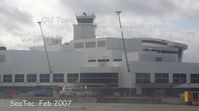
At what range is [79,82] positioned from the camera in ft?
297

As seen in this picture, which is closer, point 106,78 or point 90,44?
point 106,78

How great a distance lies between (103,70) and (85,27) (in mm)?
35937

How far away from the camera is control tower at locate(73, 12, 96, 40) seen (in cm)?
12156

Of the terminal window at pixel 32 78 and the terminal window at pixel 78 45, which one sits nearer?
the terminal window at pixel 32 78

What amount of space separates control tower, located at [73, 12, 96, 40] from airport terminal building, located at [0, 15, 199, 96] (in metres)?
6.21

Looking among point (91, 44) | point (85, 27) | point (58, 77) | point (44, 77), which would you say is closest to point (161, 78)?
point (58, 77)

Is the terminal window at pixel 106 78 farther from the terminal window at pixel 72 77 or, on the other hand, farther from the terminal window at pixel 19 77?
the terminal window at pixel 19 77

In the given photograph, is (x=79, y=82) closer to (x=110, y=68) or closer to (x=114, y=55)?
(x=110, y=68)

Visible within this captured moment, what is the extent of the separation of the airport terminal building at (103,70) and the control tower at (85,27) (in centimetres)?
621

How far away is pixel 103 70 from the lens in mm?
89375

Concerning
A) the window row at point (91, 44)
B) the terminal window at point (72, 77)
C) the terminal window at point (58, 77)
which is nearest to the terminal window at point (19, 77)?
the terminal window at point (58, 77)

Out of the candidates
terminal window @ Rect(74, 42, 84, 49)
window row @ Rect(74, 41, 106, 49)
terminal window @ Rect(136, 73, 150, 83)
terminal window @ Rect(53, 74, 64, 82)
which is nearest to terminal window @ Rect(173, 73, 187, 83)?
terminal window @ Rect(136, 73, 150, 83)

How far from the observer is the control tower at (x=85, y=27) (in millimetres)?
121562

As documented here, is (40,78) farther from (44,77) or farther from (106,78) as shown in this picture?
(106,78)
